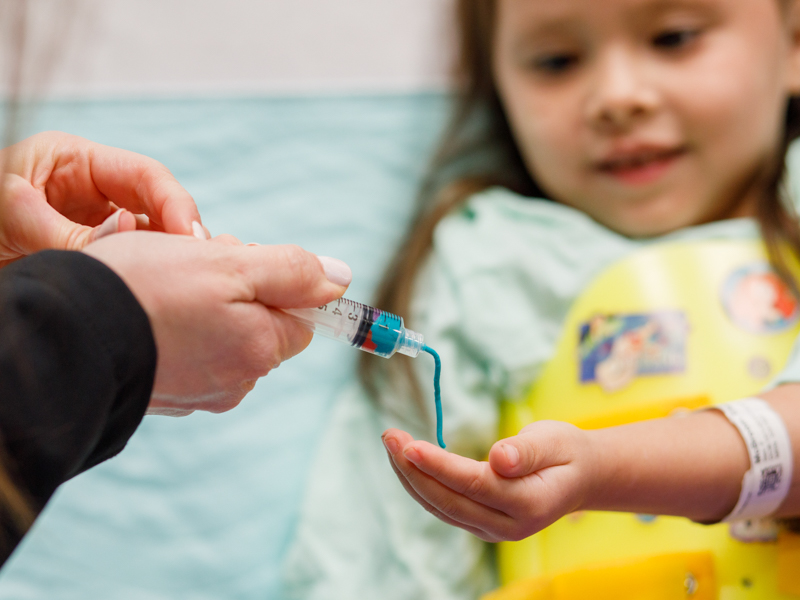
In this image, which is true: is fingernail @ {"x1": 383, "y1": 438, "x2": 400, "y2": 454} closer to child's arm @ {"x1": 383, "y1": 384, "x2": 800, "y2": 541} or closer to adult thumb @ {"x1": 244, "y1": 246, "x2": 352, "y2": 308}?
child's arm @ {"x1": 383, "y1": 384, "x2": 800, "y2": 541}

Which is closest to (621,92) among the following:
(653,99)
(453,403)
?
(653,99)

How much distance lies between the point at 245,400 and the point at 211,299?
2.12ft

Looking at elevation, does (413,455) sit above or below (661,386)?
above

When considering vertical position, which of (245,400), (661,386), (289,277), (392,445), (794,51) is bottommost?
(245,400)

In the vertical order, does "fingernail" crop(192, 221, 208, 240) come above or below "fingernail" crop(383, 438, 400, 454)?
above

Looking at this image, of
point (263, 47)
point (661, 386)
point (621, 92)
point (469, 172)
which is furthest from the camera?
point (263, 47)

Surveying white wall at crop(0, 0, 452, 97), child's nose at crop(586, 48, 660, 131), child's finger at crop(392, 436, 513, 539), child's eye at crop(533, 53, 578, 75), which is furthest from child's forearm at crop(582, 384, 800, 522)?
white wall at crop(0, 0, 452, 97)

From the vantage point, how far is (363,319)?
0.62 m

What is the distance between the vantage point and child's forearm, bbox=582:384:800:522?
64 centimetres

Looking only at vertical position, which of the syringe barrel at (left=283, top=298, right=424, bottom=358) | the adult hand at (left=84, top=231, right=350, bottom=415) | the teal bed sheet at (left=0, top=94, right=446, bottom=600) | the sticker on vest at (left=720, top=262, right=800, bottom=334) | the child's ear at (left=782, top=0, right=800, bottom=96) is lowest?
the teal bed sheet at (left=0, top=94, right=446, bottom=600)

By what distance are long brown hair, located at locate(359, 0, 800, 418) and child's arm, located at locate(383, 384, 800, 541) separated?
1.14 feet

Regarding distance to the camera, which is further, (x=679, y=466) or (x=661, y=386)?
(x=661, y=386)

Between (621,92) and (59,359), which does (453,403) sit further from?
(59,359)

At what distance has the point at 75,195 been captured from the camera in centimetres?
68
